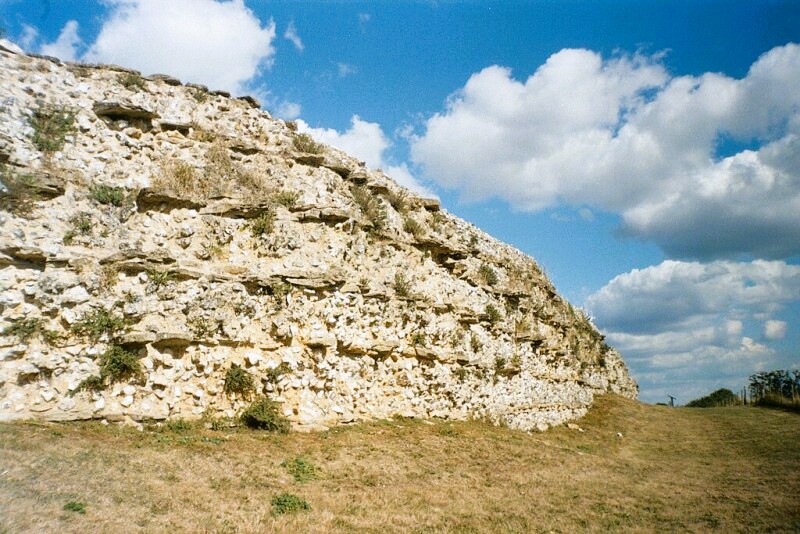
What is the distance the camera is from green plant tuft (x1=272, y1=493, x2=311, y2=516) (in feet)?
32.4

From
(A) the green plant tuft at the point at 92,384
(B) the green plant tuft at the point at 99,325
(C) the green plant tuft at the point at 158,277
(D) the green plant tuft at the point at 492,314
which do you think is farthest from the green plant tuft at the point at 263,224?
(D) the green plant tuft at the point at 492,314

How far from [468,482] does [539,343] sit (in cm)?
1606

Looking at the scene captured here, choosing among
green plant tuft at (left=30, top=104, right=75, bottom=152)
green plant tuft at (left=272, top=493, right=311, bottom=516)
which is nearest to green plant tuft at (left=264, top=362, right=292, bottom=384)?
green plant tuft at (left=272, top=493, right=311, bottom=516)

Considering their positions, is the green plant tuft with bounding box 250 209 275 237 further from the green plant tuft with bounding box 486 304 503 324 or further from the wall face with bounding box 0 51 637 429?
the green plant tuft with bounding box 486 304 503 324

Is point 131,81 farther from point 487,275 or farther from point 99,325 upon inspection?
point 487,275

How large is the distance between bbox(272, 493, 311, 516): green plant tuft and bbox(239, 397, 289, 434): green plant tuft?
15.2 feet

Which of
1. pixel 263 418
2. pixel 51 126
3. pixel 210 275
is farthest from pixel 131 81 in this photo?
pixel 263 418

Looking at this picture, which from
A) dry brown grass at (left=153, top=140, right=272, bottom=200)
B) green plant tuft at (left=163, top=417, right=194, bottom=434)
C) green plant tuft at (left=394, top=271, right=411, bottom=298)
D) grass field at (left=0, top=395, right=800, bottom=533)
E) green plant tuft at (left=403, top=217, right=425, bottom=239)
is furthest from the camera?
green plant tuft at (left=403, top=217, right=425, bottom=239)

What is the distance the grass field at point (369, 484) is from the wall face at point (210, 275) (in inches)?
61.2

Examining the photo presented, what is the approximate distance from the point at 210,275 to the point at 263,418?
5.36 metres

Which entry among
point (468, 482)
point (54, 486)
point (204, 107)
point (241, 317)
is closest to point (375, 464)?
point (468, 482)

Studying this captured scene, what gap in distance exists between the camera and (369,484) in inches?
505

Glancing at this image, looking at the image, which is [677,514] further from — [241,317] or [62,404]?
[62,404]

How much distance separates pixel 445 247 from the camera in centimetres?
2503
